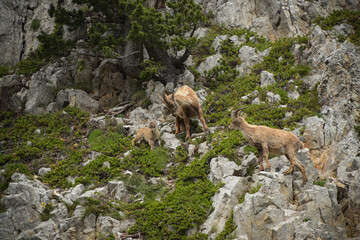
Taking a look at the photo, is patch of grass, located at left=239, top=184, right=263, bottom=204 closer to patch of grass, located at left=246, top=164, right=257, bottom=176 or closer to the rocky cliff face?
the rocky cliff face

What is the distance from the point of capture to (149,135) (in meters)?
17.6

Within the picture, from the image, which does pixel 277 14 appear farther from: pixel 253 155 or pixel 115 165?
pixel 115 165

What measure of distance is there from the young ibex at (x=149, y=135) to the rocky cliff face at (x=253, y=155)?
0.52 m

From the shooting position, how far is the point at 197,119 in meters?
18.5

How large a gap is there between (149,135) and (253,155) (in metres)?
5.66

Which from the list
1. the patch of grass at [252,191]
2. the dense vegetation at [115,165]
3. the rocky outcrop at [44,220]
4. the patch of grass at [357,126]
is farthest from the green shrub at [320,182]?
the rocky outcrop at [44,220]

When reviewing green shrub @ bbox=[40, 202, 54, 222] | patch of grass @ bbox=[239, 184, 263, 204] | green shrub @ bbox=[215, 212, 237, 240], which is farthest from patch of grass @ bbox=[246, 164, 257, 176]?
green shrub @ bbox=[40, 202, 54, 222]

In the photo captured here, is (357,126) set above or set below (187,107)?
below

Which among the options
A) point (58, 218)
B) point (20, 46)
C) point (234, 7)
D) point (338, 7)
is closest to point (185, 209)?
point (58, 218)

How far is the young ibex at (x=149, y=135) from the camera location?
1750 centimetres

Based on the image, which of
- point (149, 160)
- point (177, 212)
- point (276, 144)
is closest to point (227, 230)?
point (177, 212)

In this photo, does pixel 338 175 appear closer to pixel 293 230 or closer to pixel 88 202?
pixel 293 230

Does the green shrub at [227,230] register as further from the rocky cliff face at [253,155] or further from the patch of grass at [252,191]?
the patch of grass at [252,191]

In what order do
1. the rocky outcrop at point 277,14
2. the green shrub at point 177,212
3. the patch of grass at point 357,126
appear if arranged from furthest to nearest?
the rocky outcrop at point 277,14 < the patch of grass at point 357,126 < the green shrub at point 177,212
